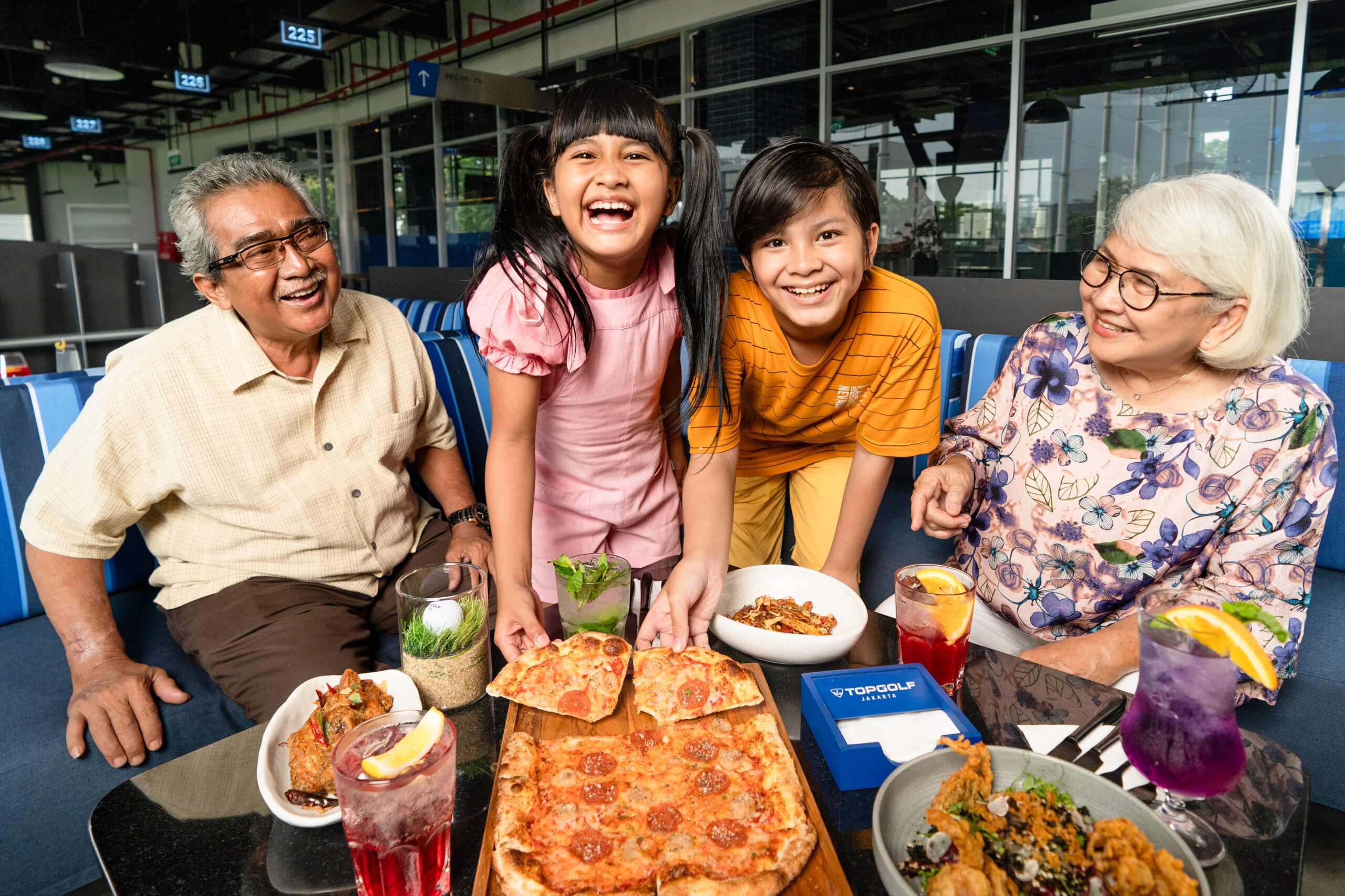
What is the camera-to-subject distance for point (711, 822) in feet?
2.95

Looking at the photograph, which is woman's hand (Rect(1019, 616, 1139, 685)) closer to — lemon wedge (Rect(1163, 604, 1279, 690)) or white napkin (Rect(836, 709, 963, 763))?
white napkin (Rect(836, 709, 963, 763))

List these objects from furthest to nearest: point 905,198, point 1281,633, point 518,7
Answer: point 518,7, point 905,198, point 1281,633

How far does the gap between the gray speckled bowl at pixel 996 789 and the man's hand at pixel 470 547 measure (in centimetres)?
122

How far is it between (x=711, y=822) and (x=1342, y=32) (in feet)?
19.6

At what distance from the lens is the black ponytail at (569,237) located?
1597mm

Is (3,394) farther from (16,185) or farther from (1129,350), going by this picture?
(16,185)

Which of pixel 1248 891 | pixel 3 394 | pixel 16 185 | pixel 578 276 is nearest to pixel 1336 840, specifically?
pixel 1248 891

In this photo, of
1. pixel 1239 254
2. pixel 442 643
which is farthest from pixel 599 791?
pixel 1239 254

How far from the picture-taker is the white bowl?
1294 millimetres

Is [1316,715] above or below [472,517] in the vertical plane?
below

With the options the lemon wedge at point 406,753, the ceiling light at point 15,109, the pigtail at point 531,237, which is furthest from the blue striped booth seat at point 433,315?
the ceiling light at point 15,109

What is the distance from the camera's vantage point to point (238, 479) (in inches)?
70.1

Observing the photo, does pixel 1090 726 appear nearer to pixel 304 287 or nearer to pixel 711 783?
pixel 711 783

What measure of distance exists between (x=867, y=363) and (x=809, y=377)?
0.14 metres
